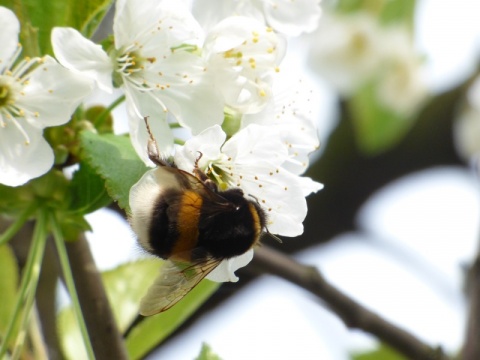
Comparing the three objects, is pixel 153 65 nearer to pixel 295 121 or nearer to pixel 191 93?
pixel 191 93

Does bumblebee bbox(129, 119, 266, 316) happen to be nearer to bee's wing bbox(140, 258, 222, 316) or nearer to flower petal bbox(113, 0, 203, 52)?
bee's wing bbox(140, 258, 222, 316)

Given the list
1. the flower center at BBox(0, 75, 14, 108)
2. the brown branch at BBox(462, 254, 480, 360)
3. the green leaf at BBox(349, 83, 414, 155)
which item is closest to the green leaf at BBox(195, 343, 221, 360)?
the flower center at BBox(0, 75, 14, 108)

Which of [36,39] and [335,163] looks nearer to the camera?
[36,39]

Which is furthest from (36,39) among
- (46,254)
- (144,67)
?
(46,254)

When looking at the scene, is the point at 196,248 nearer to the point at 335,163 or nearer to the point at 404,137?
the point at 335,163

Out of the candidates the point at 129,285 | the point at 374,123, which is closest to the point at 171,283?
the point at 129,285

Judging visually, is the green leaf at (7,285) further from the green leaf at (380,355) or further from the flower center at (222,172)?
the green leaf at (380,355)
